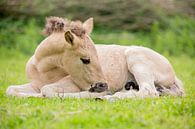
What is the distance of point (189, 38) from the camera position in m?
19.1

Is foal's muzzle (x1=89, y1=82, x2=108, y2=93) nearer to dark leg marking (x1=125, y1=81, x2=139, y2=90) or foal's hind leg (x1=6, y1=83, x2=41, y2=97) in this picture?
dark leg marking (x1=125, y1=81, x2=139, y2=90)

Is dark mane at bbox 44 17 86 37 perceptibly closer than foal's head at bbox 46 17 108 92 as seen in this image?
No

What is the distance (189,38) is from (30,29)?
5.53 m

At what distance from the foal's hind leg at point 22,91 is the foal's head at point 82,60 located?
802 mm

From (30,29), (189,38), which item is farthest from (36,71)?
(189,38)

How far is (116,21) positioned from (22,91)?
10.2 meters

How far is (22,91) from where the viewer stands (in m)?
9.89

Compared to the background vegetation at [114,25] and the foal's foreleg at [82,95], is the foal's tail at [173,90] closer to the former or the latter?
the foal's foreleg at [82,95]

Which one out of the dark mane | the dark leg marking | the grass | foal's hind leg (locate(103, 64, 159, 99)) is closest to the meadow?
the grass

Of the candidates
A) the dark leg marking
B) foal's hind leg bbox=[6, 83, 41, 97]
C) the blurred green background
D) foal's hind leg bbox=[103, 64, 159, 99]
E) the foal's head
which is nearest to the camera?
foal's hind leg bbox=[103, 64, 159, 99]

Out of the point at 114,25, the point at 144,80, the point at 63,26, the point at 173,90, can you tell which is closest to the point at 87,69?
the point at 63,26

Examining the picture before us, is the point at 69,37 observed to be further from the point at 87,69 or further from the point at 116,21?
the point at 116,21

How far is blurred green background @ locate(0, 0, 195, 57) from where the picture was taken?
1875 centimetres

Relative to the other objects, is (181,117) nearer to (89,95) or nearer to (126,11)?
(89,95)
